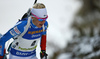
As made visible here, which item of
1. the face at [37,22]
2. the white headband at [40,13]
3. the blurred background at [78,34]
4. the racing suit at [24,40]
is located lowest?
the blurred background at [78,34]

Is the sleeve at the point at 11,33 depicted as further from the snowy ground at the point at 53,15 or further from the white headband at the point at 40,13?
the snowy ground at the point at 53,15

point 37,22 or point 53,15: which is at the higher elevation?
point 37,22

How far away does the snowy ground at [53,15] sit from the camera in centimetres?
612

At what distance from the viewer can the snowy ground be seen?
612 centimetres

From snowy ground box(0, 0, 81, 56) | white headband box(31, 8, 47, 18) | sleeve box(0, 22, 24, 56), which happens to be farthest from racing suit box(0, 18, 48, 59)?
snowy ground box(0, 0, 81, 56)

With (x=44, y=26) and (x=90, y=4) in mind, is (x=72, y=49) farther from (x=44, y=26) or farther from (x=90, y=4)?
(x=44, y=26)

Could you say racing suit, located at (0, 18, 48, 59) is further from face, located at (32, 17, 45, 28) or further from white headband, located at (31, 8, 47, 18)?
white headband, located at (31, 8, 47, 18)

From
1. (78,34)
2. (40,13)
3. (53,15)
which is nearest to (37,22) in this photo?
(40,13)

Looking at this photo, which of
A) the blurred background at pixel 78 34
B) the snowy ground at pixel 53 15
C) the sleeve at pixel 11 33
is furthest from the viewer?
the snowy ground at pixel 53 15

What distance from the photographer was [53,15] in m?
7.09

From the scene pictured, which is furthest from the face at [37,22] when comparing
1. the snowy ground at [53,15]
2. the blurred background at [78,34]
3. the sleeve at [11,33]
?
the snowy ground at [53,15]

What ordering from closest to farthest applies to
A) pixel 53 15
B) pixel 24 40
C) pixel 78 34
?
pixel 24 40, pixel 78 34, pixel 53 15

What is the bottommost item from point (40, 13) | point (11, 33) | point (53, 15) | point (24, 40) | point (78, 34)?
point (78, 34)

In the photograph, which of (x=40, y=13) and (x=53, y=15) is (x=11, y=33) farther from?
(x=53, y=15)
